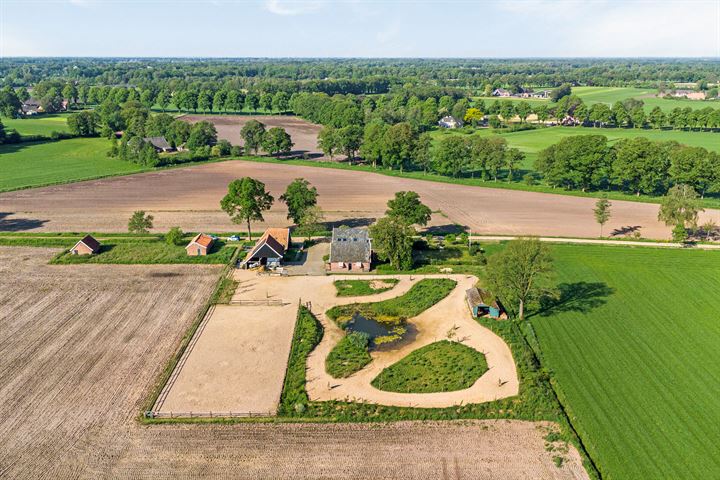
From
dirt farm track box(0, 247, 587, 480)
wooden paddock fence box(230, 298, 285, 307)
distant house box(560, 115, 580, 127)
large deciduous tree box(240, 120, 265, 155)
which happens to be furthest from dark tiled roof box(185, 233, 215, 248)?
distant house box(560, 115, 580, 127)

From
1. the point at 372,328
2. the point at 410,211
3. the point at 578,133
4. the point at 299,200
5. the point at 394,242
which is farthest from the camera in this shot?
the point at 578,133

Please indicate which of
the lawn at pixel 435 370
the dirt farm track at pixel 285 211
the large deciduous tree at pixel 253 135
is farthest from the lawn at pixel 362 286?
the large deciduous tree at pixel 253 135

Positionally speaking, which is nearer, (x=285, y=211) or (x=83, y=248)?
(x=83, y=248)

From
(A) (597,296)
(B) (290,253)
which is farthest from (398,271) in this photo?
(A) (597,296)

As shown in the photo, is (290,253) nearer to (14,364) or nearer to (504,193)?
(14,364)

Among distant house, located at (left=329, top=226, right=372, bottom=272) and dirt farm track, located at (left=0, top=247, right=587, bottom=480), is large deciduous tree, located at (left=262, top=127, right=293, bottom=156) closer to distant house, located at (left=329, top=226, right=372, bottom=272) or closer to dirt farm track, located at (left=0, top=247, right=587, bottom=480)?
distant house, located at (left=329, top=226, right=372, bottom=272)

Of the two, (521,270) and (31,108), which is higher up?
(31,108)

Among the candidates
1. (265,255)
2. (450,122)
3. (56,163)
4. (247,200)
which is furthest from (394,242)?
(450,122)

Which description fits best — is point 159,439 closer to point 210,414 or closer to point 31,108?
point 210,414
